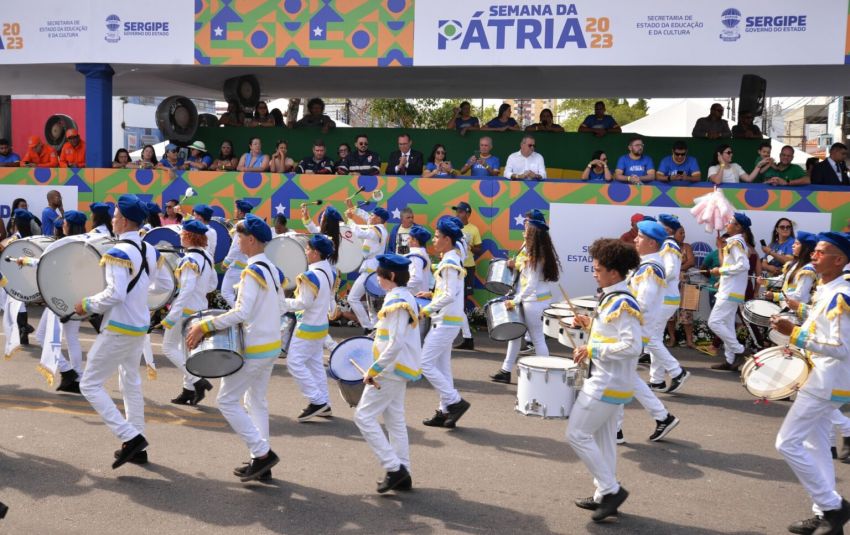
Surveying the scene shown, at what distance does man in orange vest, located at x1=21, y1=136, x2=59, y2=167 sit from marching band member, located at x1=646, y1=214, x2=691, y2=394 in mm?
11434

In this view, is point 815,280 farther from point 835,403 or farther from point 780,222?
point 835,403

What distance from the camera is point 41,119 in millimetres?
36125

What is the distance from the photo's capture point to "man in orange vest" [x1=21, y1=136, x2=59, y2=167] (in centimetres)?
1652

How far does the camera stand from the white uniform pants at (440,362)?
850 centimetres

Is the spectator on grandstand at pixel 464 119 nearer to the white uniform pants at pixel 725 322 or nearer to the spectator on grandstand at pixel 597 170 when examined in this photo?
the spectator on grandstand at pixel 597 170

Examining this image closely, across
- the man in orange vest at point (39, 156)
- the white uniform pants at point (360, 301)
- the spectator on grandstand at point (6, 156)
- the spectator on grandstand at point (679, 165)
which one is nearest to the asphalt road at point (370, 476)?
the white uniform pants at point (360, 301)

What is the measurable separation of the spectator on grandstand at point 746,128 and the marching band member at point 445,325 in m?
8.34

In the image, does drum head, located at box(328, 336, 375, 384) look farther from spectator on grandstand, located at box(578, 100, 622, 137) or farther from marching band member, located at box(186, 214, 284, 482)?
spectator on grandstand, located at box(578, 100, 622, 137)

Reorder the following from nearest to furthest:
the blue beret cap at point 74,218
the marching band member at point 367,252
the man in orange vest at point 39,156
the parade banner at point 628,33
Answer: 1. the blue beret cap at point 74,218
2. the marching band member at point 367,252
3. the parade banner at point 628,33
4. the man in orange vest at point 39,156

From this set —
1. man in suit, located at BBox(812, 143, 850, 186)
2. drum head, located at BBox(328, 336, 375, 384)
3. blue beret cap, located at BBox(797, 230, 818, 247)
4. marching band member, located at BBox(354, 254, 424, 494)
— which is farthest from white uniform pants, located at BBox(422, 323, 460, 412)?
man in suit, located at BBox(812, 143, 850, 186)

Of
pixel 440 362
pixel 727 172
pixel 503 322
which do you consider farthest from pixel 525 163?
pixel 440 362

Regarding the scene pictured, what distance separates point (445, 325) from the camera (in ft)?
29.1

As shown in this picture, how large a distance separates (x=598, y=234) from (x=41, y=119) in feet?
95.5

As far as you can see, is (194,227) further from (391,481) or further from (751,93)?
(751,93)
